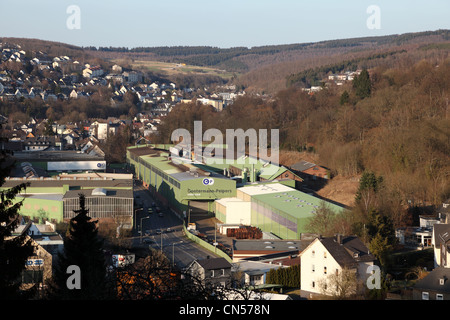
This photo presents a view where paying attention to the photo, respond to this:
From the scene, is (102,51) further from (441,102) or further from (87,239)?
(87,239)

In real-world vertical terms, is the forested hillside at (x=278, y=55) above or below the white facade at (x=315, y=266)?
above

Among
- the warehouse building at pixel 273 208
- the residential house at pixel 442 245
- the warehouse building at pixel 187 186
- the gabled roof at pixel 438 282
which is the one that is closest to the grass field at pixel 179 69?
the warehouse building at pixel 187 186

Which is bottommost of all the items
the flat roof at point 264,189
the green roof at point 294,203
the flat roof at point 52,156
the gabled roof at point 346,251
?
the flat roof at point 264,189

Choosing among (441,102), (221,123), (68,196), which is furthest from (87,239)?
(221,123)

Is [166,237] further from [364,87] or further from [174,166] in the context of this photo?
[364,87]

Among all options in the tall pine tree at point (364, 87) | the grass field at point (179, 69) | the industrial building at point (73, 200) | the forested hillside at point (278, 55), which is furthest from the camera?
the grass field at point (179, 69)

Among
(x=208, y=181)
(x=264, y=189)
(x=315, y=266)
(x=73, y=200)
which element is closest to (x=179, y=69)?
(x=208, y=181)

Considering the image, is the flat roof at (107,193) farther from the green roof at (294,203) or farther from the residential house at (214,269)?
the residential house at (214,269)

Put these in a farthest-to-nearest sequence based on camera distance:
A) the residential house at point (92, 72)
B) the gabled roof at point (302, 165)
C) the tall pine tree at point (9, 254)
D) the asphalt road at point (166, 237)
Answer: the residential house at point (92, 72), the gabled roof at point (302, 165), the asphalt road at point (166, 237), the tall pine tree at point (9, 254)
